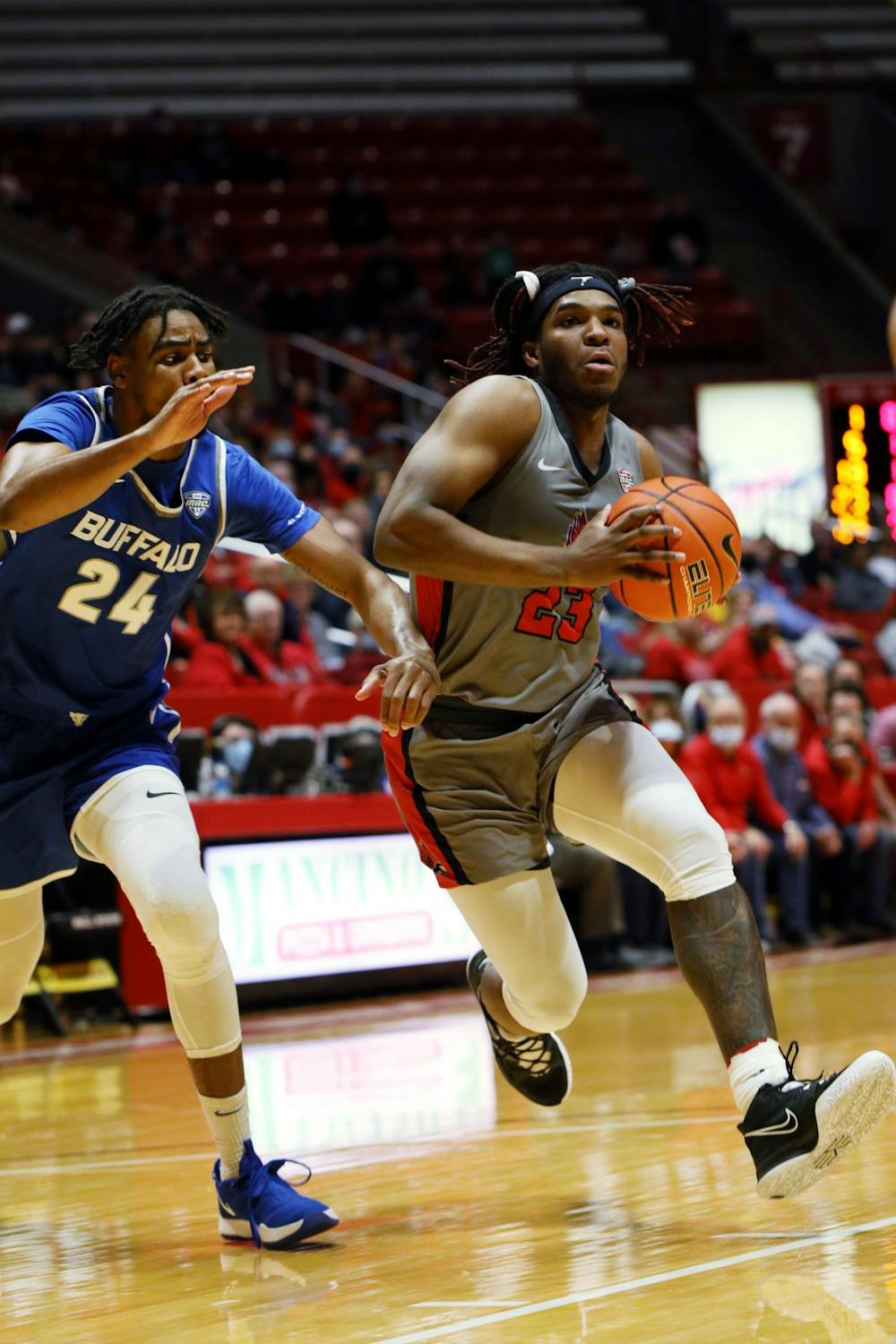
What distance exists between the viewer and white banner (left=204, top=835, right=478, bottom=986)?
27.1 feet

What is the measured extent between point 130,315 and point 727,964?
191 centimetres

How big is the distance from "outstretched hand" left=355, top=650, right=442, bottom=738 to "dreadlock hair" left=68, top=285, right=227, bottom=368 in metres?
0.92

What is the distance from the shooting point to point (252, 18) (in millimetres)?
22812

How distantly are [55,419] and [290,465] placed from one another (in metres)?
10.1

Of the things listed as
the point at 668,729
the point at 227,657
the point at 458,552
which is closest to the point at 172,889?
the point at 458,552

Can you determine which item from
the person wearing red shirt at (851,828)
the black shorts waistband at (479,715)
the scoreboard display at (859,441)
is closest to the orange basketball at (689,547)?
the black shorts waistband at (479,715)

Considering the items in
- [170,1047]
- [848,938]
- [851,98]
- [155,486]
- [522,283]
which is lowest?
[848,938]

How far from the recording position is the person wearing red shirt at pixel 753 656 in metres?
12.0

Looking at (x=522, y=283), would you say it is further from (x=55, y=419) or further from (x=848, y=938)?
(x=848, y=938)

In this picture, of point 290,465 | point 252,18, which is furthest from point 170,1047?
point 252,18

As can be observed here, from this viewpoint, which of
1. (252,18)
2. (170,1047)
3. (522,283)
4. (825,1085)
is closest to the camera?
(825,1085)

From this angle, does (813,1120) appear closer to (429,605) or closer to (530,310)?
(429,605)

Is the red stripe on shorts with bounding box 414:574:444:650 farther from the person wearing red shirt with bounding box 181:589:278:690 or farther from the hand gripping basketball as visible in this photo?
the person wearing red shirt with bounding box 181:589:278:690

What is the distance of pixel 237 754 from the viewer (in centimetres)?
884
